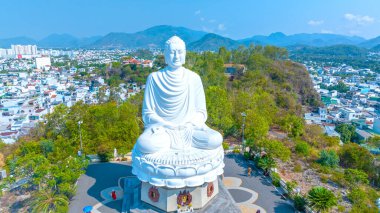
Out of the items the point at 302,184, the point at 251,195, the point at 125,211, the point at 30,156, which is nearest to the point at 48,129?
the point at 30,156

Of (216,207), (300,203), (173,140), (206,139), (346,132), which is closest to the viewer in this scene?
(206,139)

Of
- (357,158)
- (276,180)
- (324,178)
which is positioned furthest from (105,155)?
(357,158)

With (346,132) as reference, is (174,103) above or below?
above

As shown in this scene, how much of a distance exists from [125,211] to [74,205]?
256 cm

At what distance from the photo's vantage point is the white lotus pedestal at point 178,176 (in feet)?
34.6

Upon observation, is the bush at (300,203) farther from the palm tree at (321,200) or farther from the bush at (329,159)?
the bush at (329,159)

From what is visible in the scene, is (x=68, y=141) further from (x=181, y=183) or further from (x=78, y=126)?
Result: (x=181, y=183)

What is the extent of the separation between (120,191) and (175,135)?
4387mm

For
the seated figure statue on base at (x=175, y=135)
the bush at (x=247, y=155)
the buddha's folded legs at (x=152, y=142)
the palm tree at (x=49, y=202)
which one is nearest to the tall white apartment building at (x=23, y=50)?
the bush at (x=247, y=155)

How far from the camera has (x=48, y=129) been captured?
832 inches

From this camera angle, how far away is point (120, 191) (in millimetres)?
13906

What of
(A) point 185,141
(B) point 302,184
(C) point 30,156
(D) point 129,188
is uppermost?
(A) point 185,141

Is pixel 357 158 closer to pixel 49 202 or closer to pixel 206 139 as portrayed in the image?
pixel 206 139

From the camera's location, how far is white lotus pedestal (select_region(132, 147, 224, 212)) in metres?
10.6
